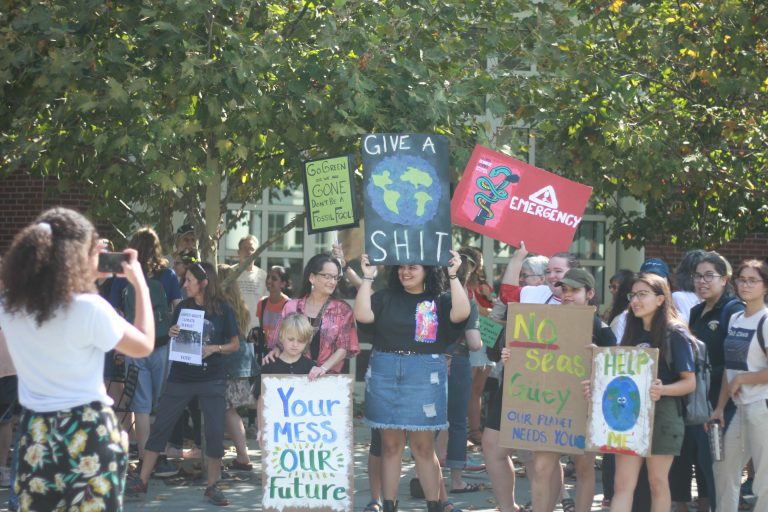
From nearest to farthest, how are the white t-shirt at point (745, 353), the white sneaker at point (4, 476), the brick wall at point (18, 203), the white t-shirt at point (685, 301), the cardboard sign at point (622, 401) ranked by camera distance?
the cardboard sign at point (622, 401) < the white t-shirt at point (745, 353) < the white t-shirt at point (685, 301) < the white sneaker at point (4, 476) < the brick wall at point (18, 203)

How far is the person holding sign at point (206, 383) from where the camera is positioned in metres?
8.48

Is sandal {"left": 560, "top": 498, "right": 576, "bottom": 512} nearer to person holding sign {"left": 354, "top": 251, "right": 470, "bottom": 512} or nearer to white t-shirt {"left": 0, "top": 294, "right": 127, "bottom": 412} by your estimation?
person holding sign {"left": 354, "top": 251, "right": 470, "bottom": 512}

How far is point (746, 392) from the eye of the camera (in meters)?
7.37

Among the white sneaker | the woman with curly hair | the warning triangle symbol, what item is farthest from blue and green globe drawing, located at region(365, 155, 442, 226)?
the white sneaker

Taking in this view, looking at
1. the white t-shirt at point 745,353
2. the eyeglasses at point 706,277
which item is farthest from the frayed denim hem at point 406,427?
the eyeglasses at point 706,277

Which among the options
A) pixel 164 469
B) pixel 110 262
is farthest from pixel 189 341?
pixel 110 262

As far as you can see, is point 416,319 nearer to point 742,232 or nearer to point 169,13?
point 169,13

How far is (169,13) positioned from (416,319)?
2.97 metres

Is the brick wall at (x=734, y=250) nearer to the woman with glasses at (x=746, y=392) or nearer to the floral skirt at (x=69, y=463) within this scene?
the woman with glasses at (x=746, y=392)

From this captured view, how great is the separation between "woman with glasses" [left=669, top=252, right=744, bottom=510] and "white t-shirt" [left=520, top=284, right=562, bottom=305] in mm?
983

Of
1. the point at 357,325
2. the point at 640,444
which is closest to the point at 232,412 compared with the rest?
the point at 357,325

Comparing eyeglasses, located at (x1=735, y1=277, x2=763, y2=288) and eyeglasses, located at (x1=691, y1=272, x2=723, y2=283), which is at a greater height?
eyeglasses, located at (x1=691, y1=272, x2=723, y2=283)

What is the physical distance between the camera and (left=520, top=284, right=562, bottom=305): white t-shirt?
801 cm

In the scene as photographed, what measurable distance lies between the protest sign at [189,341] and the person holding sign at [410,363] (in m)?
1.44
